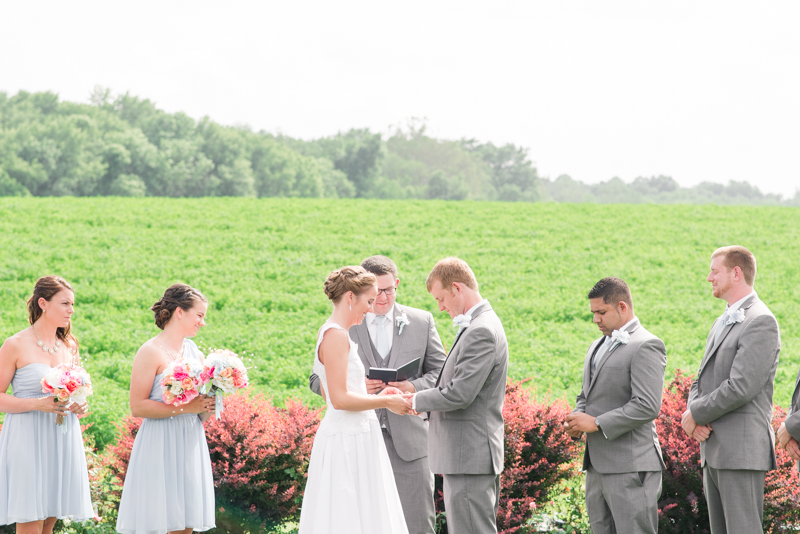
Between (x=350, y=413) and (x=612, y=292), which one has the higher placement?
(x=612, y=292)

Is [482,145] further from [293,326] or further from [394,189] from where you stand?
[293,326]

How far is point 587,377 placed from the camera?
18.0ft

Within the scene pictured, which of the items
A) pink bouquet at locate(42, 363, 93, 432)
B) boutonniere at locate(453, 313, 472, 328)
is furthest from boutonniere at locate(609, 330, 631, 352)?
pink bouquet at locate(42, 363, 93, 432)

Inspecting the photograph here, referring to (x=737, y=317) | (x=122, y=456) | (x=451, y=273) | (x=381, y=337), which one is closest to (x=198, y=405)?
(x=381, y=337)

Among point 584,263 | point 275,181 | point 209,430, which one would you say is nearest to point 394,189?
point 275,181

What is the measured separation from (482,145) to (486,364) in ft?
297

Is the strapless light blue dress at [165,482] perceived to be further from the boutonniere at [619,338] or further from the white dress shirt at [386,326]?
the boutonniere at [619,338]

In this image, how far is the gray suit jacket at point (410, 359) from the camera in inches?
221

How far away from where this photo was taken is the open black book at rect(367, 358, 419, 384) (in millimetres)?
5418

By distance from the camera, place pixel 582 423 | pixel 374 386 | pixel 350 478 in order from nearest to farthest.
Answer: pixel 350 478
pixel 582 423
pixel 374 386

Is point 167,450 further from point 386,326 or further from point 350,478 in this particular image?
point 386,326

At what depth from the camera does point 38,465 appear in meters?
5.55

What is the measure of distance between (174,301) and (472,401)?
2.34 meters

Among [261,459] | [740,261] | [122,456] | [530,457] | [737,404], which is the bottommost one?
[530,457]
